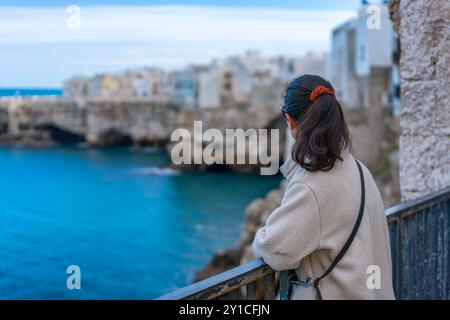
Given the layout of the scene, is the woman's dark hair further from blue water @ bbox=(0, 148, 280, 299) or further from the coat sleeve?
blue water @ bbox=(0, 148, 280, 299)

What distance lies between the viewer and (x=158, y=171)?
50500mm

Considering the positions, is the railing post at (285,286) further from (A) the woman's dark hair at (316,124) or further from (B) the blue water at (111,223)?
(B) the blue water at (111,223)

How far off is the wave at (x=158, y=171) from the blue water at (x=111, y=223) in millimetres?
79

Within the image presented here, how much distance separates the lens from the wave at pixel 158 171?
49.3 metres

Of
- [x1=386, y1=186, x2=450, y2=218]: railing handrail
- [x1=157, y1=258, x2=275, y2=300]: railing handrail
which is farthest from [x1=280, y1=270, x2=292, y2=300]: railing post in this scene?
[x1=386, y1=186, x2=450, y2=218]: railing handrail

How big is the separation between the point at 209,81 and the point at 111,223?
107ft

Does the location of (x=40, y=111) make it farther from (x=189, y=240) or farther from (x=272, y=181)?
(x=189, y=240)

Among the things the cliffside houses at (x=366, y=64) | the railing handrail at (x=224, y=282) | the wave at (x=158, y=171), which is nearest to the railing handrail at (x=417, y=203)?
the railing handrail at (x=224, y=282)

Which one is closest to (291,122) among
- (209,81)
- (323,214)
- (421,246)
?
(323,214)

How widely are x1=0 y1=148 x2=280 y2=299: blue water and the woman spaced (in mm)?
9755

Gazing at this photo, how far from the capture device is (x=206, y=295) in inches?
76.4

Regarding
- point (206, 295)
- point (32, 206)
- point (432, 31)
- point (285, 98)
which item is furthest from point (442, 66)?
point (32, 206)

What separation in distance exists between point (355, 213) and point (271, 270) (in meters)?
0.37

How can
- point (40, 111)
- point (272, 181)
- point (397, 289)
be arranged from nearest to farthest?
point (397, 289) → point (272, 181) → point (40, 111)
